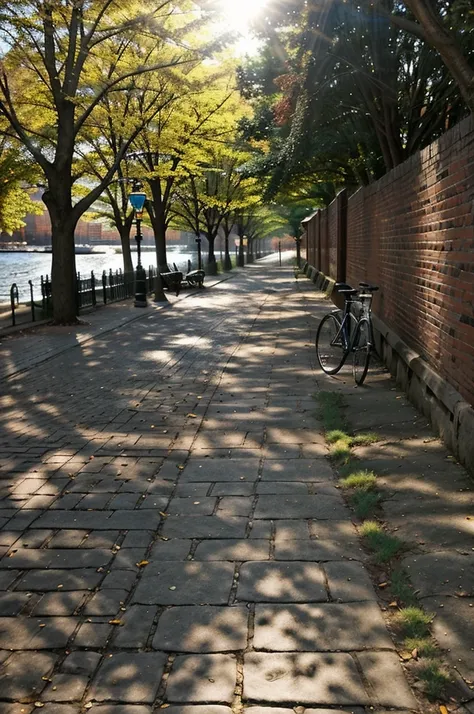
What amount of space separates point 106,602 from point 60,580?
40 centimetres

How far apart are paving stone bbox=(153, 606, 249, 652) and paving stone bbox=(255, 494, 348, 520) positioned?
1.24 meters

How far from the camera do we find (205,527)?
4301 millimetres

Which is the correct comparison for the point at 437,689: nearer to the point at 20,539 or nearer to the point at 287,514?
the point at 287,514

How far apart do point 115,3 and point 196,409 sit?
11306 millimetres

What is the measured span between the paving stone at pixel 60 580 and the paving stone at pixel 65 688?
0.80 meters

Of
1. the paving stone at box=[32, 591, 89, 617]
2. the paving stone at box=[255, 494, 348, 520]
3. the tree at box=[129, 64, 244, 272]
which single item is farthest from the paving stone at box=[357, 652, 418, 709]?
the tree at box=[129, 64, 244, 272]

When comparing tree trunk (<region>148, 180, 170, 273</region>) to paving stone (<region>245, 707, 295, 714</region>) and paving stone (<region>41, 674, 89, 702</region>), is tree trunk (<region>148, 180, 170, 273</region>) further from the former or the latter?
paving stone (<region>245, 707, 295, 714</region>)

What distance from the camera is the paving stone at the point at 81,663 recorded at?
2.81m

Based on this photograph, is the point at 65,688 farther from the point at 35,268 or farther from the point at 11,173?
the point at 35,268

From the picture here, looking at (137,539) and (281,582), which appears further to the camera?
(137,539)

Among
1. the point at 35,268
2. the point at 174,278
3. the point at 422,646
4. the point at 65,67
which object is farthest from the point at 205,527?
the point at 35,268

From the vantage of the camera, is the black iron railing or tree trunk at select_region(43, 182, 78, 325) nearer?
tree trunk at select_region(43, 182, 78, 325)

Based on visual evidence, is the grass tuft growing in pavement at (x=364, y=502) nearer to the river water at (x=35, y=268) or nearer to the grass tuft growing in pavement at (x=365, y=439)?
the grass tuft growing in pavement at (x=365, y=439)

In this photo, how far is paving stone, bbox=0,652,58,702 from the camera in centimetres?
267
